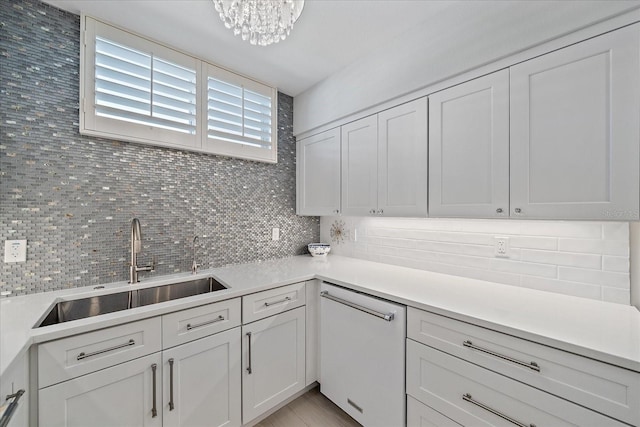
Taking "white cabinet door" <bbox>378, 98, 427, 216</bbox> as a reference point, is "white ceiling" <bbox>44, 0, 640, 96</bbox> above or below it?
above

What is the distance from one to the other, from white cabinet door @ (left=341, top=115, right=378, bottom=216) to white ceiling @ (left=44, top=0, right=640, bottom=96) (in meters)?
0.52

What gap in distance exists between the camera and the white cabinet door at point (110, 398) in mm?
1029

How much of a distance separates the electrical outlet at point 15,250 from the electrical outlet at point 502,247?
8.72ft

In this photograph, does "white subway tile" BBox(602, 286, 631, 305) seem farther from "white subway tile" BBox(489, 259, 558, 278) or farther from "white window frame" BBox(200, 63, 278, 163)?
"white window frame" BBox(200, 63, 278, 163)

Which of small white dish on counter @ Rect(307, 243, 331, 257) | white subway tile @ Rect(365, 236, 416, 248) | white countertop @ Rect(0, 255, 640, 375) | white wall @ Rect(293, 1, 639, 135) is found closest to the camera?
white countertop @ Rect(0, 255, 640, 375)

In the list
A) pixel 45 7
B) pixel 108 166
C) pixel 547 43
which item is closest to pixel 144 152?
pixel 108 166

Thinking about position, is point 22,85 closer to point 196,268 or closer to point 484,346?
point 196,268

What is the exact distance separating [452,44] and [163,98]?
183cm

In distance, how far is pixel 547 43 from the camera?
1182mm

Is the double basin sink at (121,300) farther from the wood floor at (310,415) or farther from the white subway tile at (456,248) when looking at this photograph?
the white subway tile at (456,248)

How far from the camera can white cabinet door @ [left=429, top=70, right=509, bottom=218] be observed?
1.32m

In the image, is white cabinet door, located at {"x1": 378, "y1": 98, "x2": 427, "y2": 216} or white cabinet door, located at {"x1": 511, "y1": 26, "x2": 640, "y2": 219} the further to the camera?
white cabinet door, located at {"x1": 378, "y1": 98, "x2": 427, "y2": 216}

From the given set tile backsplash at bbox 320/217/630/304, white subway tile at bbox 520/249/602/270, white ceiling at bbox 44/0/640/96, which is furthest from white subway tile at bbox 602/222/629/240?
white ceiling at bbox 44/0/640/96

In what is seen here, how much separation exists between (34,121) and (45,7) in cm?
64
